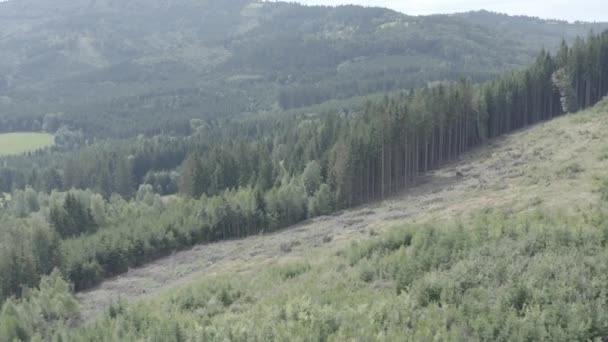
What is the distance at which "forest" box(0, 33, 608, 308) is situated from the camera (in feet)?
231

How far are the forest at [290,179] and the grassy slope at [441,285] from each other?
76.6 feet

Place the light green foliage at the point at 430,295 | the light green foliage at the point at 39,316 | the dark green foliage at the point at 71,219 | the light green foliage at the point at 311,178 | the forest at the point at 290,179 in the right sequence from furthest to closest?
the light green foliage at the point at 311,178
the dark green foliage at the point at 71,219
the forest at the point at 290,179
the light green foliage at the point at 39,316
the light green foliage at the point at 430,295

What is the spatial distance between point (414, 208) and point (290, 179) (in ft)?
98.2

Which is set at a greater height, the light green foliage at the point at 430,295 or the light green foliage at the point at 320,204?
the light green foliage at the point at 430,295

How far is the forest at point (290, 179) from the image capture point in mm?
70375

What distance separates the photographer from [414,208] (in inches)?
2645

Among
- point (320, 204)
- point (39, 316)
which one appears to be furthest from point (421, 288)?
point (320, 204)

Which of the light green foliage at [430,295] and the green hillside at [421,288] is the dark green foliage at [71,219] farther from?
the light green foliage at [430,295]

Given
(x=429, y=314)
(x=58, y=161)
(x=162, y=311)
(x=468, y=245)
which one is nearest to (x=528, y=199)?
(x=468, y=245)

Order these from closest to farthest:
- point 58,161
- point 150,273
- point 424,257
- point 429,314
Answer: point 429,314, point 424,257, point 150,273, point 58,161

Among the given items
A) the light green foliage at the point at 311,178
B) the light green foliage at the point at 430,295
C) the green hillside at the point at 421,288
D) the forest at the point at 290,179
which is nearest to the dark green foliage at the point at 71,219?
the forest at the point at 290,179

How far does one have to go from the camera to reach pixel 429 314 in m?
25.9

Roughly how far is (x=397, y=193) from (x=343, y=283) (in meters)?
51.4

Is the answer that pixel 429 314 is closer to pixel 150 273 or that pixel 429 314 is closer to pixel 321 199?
pixel 150 273
